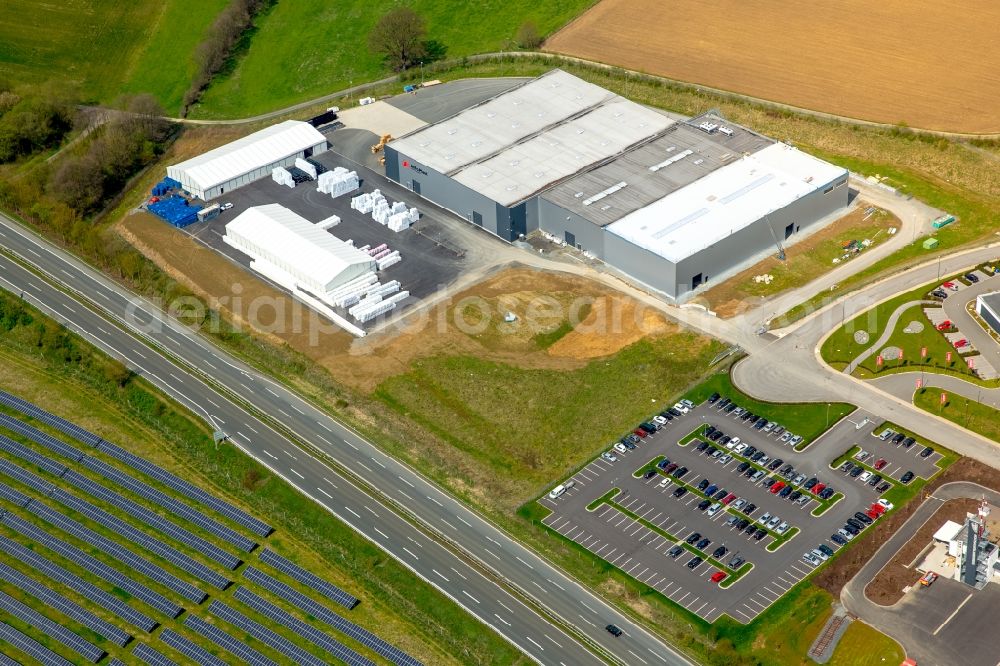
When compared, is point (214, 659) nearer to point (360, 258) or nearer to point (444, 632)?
point (444, 632)

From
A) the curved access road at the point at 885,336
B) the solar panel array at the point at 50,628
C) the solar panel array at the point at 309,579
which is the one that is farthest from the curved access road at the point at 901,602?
the solar panel array at the point at 50,628

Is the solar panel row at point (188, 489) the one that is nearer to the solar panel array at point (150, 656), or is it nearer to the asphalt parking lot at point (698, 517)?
the solar panel array at point (150, 656)

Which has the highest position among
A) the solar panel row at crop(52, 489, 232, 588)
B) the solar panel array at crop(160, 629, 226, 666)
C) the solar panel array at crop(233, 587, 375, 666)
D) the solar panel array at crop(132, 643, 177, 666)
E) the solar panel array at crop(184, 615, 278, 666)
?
the solar panel row at crop(52, 489, 232, 588)

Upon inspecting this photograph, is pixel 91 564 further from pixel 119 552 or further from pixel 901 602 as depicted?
pixel 901 602

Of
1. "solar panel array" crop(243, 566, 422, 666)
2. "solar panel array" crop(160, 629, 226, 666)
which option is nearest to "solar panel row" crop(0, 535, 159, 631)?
"solar panel array" crop(160, 629, 226, 666)

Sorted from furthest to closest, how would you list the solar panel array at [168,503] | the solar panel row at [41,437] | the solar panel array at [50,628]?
the solar panel row at [41,437] → the solar panel array at [168,503] → the solar panel array at [50,628]

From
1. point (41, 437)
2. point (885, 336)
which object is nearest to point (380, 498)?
point (41, 437)

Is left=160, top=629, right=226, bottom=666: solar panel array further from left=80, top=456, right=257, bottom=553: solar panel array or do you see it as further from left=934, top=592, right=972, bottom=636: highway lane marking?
left=934, top=592, right=972, bottom=636: highway lane marking
